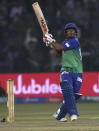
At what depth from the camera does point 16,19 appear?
19.5 metres

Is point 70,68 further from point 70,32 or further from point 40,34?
point 40,34

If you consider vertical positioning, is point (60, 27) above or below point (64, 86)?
above

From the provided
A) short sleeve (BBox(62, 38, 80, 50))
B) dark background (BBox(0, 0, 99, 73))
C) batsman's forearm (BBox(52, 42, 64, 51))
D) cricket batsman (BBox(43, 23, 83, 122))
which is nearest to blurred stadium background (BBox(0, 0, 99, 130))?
dark background (BBox(0, 0, 99, 73))

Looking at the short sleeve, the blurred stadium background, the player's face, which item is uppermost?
the blurred stadium background

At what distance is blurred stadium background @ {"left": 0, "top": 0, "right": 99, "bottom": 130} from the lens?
59.9 ft

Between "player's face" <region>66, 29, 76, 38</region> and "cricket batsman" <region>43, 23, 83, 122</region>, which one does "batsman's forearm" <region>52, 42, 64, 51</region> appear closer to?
"cricket batsman" <region>43, 23, 83, 122</region>

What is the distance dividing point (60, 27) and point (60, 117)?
809 cm

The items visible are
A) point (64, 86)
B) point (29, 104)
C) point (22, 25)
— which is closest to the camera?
point (64, 86)

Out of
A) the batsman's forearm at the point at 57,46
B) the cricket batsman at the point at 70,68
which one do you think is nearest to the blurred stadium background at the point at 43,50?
the cricket batsman at the point at 70,68

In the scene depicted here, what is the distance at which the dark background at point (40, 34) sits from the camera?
18.5 metres

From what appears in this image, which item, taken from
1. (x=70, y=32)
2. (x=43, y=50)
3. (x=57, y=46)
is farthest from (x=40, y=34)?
(x=57, y=46)

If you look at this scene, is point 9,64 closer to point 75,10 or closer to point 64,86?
point 75,10

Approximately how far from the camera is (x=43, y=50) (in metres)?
18.6

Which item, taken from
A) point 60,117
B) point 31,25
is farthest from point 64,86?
point 31,25
